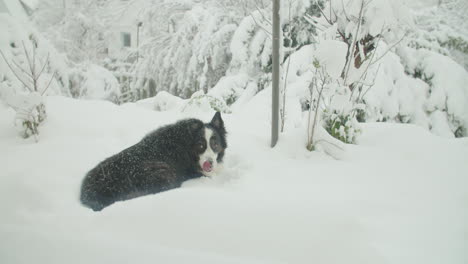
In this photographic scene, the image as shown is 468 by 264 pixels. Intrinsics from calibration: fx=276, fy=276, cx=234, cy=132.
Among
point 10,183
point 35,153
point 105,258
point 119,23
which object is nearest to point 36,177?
point 10,183

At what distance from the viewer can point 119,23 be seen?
11836 mm

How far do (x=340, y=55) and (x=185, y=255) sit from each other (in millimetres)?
2056

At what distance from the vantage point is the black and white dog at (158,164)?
205 centimetres

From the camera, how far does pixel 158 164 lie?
2.37m

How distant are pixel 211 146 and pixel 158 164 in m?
0.58

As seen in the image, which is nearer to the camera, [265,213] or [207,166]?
[265,213]

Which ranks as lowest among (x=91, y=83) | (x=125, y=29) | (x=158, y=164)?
(x=91, y=83)

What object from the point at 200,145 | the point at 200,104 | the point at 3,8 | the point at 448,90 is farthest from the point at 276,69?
the point at 3,8

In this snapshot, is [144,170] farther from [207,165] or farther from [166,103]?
[166,103]

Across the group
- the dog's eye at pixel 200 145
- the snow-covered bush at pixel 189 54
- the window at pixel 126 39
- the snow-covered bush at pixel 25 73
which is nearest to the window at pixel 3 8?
the snow-covered bush at pixel 25 73

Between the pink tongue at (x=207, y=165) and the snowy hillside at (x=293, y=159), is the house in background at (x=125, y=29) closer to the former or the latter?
the snowy hillside at (x=293, y=159)

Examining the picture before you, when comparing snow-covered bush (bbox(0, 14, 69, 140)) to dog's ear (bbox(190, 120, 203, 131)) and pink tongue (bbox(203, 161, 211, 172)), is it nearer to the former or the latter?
dog's ear (bbox(190, 120, 203, 131))

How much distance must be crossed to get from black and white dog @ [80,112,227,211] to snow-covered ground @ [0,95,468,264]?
0.14 m

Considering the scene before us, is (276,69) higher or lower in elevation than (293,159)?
higher
